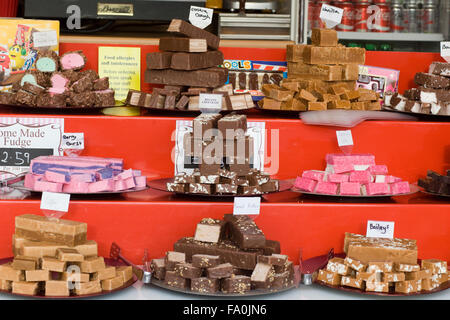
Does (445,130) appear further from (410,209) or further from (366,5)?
(366,5)

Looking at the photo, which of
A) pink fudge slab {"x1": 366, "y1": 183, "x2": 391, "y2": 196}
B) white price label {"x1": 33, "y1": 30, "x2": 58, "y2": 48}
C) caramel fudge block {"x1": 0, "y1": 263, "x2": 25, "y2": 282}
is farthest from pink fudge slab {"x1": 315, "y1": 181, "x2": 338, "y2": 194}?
white price label {"x1": 33, "y1": 30, "x2": 58, "y2": 48}

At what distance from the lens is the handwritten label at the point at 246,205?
2.69 metres

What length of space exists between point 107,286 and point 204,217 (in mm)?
494

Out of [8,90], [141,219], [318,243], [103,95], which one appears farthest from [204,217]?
[8,90]

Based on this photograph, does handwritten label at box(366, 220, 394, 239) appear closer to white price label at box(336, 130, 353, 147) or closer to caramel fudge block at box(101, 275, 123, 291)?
white price label at box(336, 130, 353, 147)

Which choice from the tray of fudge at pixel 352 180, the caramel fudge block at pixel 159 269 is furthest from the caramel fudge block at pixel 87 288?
the tray of fudge at pixel 352 180

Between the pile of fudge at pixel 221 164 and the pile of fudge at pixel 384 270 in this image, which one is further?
the pile of fudge at pixel 221 164

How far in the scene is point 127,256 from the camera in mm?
2773

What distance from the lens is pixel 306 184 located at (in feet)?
9.42

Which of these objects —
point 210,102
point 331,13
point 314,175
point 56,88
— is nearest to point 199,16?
point 210,102

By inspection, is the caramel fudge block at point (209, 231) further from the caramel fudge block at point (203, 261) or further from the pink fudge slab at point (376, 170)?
the pink fudge slab at point (376, 170)

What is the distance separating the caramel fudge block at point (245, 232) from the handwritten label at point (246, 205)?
53 millimetres

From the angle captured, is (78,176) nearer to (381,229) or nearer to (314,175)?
(314,175)
